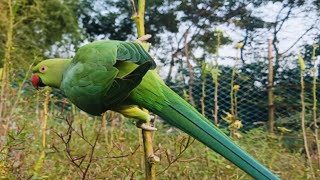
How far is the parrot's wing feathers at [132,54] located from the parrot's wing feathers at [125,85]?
0.03 meters

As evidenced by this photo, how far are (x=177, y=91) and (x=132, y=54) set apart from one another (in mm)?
Result: 3359

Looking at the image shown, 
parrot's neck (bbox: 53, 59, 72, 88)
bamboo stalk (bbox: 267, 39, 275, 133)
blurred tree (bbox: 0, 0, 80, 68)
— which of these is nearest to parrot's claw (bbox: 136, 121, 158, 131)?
parrot's neck (bbox: 53, 59, 72, 88)

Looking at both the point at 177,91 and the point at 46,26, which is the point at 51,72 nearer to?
the point at 177,91

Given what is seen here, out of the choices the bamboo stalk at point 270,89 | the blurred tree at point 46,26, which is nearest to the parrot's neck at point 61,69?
the bamboo stalk at point 270,89

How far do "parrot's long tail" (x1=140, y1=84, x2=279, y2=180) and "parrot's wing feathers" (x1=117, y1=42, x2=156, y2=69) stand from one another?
0.13 ft

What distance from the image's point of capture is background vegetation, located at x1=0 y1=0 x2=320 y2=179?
51.4 inches

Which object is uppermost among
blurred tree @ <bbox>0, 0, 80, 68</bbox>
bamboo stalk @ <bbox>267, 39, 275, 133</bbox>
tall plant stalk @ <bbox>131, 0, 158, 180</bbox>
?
blurred tree @ <bbox>0, 0, 80, 68</bbox>

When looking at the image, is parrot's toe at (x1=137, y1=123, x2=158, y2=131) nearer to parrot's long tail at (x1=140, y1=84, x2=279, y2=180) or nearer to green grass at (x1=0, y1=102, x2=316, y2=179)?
parrot's long tail at (x1=140, y1=84, x2=279, y2=180)

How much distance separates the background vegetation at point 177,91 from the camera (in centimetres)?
131

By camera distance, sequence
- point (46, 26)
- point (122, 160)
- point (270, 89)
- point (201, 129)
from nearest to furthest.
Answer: point (201, 129) → point (122, 160) → point (270, 89) → point (46, 26)

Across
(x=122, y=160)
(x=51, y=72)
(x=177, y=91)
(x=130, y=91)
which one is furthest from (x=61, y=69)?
(x=177, y=91)

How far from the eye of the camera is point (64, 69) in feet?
2.13

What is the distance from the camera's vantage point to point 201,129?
1.84ft

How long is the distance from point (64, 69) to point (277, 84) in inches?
138
